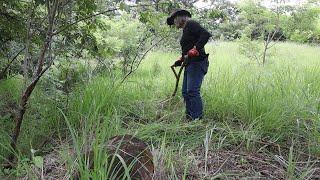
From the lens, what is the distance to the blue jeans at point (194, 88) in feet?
15.6

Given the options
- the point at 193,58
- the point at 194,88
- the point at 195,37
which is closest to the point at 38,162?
the point at 194,88

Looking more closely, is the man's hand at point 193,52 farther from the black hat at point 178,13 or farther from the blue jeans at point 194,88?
the black hat at point 178,13

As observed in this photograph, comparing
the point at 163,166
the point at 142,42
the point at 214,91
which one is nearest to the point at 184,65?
the point at 214,91

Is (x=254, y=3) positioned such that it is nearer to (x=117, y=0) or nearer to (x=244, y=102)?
(x=244, y=102)

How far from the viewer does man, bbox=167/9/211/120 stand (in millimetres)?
4715

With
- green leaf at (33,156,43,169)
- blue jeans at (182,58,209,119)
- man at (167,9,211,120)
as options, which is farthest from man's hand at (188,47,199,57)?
green leaf at (33,156,43,169)

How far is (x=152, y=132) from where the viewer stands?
150 inches

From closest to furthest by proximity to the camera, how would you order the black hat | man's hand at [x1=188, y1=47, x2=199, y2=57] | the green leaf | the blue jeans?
the green leaf, man's hand at [x1=188, y1=47, x2=199, y2=57], the blue jeans, the black hat

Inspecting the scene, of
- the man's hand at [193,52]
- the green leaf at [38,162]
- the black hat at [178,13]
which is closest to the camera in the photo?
the green leaf at [38,162]

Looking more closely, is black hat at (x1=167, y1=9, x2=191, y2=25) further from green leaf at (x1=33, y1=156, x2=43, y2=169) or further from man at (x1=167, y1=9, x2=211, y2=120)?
green leaf at (x1=33, y1=156, x2=43, y2=169)

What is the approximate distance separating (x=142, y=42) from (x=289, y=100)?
4272 millimetres

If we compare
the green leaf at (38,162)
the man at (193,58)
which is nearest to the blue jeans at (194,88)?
the man at (193,58)

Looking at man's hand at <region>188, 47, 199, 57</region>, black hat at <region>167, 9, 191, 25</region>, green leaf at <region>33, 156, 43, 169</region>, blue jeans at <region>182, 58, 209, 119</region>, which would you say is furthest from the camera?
black hat at <region>167, 9, 191, 25</region>

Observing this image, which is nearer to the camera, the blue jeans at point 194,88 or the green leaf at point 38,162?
the green leaf at point 38,162
